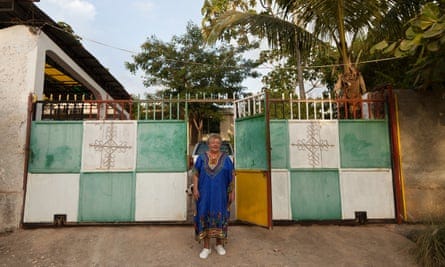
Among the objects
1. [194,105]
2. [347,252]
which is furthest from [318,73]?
[347,252]

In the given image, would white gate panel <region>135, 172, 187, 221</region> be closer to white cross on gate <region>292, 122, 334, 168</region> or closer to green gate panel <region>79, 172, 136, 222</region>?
green gate panel <region>79, 172, 136, 222</region>

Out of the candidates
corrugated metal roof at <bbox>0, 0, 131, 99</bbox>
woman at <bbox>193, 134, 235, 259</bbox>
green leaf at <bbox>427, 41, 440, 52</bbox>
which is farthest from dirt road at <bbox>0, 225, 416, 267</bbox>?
corrugated metal roof at <bbox>0, 0, 131, 99</bbox>

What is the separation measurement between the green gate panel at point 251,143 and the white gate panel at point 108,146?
1.68 m

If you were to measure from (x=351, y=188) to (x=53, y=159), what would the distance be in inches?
184

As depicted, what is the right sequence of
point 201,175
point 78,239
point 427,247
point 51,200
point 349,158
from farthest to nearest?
point 349,158 → point 51,200 → point 78,239 → point 201,175 → point 427,247

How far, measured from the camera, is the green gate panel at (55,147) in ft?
13.3

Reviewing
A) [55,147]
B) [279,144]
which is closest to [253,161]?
[279,144]

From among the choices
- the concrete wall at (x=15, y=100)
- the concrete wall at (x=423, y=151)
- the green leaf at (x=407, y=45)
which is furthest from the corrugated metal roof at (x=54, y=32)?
the concrete wall at (x=423, y=151)

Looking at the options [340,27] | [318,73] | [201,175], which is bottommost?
[201,175]

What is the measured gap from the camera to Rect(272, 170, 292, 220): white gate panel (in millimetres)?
4141

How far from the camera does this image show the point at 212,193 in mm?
3105

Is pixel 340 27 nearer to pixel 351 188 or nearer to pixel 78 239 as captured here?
pixel 351 188

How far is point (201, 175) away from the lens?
3156 millimetres

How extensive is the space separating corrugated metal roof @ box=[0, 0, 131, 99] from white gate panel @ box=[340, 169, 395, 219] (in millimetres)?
5420
